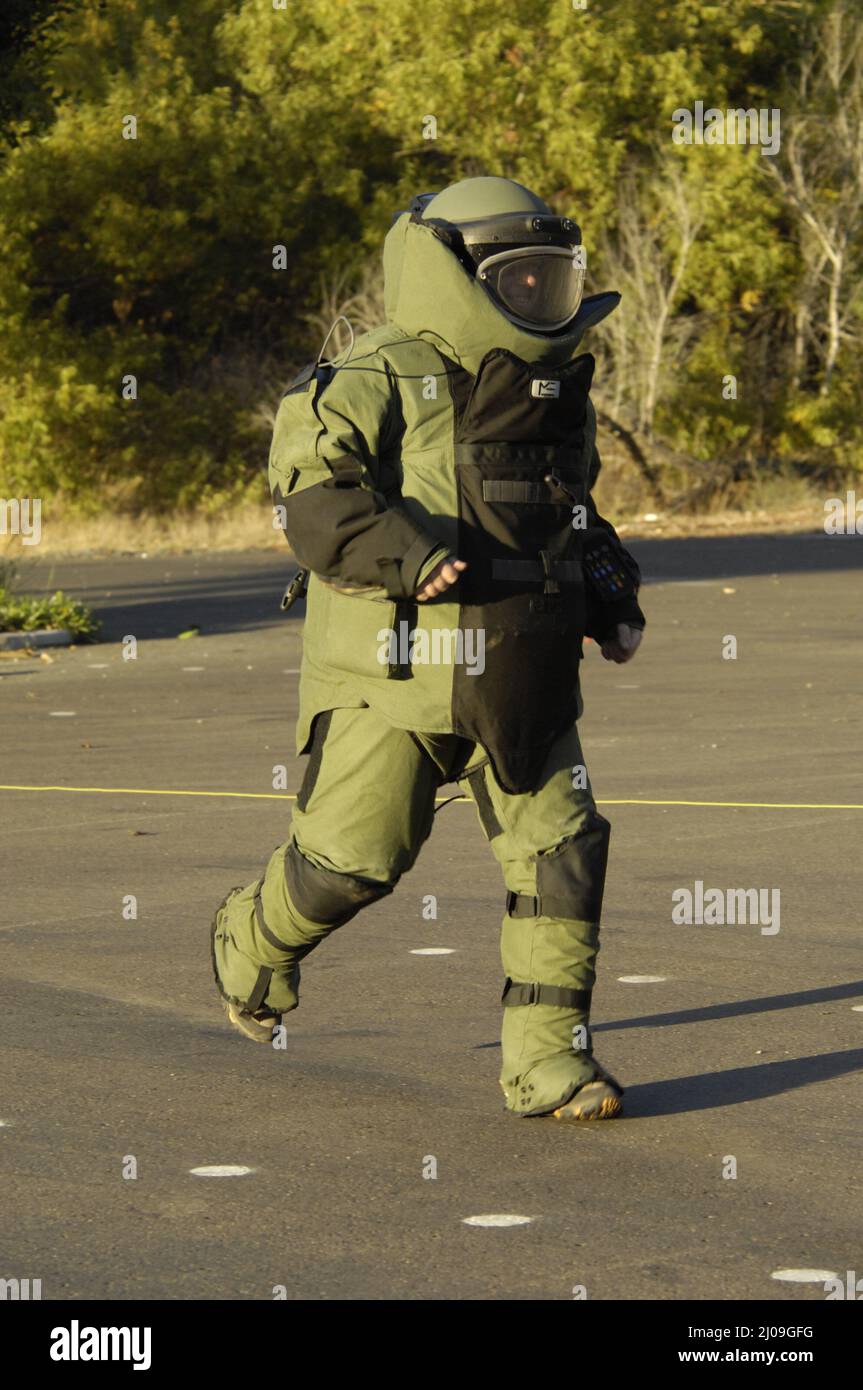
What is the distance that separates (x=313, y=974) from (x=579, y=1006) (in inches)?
71.8

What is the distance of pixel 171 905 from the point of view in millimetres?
8023

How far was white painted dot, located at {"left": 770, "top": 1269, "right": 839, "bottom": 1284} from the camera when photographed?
4.17 meters

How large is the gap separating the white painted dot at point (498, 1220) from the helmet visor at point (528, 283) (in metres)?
2.04

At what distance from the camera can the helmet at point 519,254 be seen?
210 inches

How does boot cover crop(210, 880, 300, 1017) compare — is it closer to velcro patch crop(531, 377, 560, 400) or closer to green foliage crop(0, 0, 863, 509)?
velcro patch crop(531, 377, 560, 400)

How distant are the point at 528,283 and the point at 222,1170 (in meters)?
2.14

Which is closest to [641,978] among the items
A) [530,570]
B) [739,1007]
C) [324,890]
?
[739,1007]

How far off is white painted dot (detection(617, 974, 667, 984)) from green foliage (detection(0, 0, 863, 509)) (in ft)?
103

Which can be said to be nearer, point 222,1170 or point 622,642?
point 222,1170

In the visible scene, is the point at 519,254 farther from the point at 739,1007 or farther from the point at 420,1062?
the point at 739,1007

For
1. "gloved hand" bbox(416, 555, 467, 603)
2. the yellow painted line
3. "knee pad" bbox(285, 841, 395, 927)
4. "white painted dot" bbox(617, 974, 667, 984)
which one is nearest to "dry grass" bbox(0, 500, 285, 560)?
the yellow painted line

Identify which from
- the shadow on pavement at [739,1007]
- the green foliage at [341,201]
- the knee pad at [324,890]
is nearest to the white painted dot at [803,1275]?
the knee pad at [324,890]

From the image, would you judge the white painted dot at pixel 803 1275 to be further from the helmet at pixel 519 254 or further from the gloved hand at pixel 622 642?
the helmet at pixel 519 254

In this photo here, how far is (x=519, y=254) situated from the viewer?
5.33m
